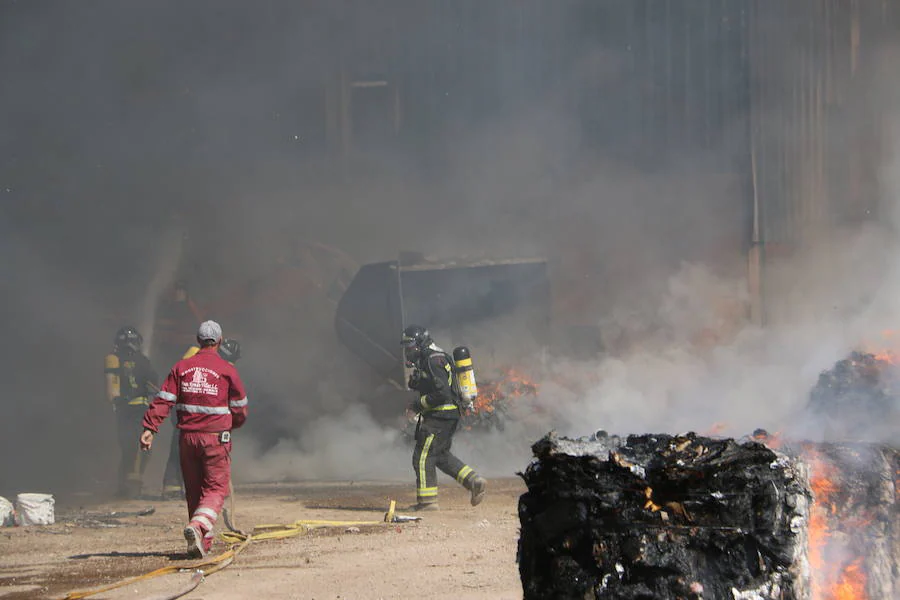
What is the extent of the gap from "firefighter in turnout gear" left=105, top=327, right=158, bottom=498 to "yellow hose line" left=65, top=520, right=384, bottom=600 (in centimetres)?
369

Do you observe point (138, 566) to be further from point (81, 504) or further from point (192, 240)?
point (192, 240)

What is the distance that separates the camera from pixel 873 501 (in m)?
4.38

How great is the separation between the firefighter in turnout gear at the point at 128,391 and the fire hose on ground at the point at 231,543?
3.33 m

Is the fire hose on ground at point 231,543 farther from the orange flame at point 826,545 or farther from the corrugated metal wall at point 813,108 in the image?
the corrugated metal wall at point 813,108

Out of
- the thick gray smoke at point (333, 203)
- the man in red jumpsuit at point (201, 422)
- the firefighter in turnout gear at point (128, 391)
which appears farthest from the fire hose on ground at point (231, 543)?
the thick gray smoke at point (333, 203)

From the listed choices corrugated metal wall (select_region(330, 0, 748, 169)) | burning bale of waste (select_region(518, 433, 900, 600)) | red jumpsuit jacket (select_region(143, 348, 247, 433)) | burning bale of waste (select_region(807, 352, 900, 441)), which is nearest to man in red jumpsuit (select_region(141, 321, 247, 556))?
red jumpsuit jacket (select_region(143, 348, 247, 433))

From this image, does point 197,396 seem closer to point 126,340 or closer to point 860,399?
point 860,399

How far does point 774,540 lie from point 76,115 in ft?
55.6

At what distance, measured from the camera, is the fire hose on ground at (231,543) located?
16.4 feet

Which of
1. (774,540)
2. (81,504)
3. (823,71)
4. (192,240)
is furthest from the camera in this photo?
(192,240)

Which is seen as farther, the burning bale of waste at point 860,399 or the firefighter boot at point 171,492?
the firefighter boot at point 171,492

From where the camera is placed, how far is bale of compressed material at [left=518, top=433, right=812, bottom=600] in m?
3.13

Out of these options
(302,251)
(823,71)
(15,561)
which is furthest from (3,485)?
(823,71)

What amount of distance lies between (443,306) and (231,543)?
8.04 meters
